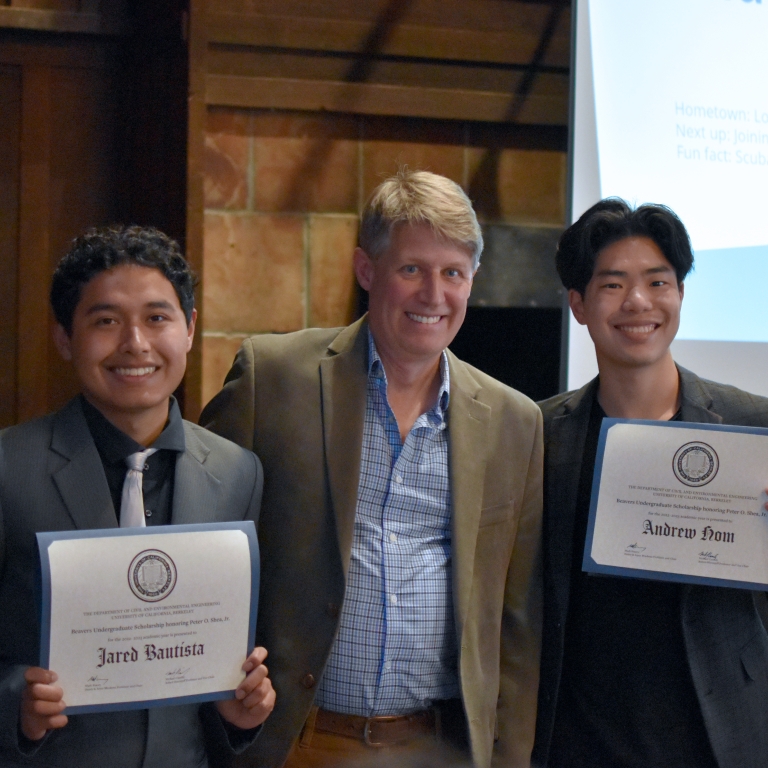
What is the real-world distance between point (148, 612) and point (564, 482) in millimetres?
950

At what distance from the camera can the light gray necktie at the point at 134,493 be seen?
5.17ft

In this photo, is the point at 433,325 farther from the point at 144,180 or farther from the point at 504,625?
the point at 144,180

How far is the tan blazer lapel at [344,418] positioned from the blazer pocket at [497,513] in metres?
0.27

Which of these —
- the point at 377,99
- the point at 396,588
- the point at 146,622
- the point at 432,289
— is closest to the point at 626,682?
the point at 396,588

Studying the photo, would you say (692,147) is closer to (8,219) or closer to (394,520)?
(394,520)

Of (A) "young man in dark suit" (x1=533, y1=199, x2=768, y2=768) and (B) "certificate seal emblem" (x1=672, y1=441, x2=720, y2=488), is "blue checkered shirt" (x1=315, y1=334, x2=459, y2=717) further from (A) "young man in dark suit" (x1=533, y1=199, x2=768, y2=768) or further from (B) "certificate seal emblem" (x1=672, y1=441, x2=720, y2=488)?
(B) "certificate seal emblem" (x1=672, y1=441, x2=720, y2=488)

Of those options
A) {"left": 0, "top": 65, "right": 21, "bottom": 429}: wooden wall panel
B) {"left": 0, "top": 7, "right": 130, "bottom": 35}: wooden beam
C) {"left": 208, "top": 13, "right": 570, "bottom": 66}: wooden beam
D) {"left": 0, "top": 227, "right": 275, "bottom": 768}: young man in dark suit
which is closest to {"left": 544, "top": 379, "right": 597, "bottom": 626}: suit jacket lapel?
{"left": 0, "top": 227, "right": 275, "bottom": 768}: young man in dark suit

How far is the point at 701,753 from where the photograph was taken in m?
1.92

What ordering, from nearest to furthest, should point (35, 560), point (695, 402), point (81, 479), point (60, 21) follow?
point (35, 560) → point (81, 479) → point (695, 402) → point (60, 21)

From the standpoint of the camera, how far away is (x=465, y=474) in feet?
6.33

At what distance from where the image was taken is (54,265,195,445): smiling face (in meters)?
1.61

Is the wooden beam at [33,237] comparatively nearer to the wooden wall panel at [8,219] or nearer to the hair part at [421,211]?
the wooden wall panel at [8,219]

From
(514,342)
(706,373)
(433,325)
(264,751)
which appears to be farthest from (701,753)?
(514,342)

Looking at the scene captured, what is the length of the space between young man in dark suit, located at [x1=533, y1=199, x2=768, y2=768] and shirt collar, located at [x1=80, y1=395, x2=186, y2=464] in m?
0.84
